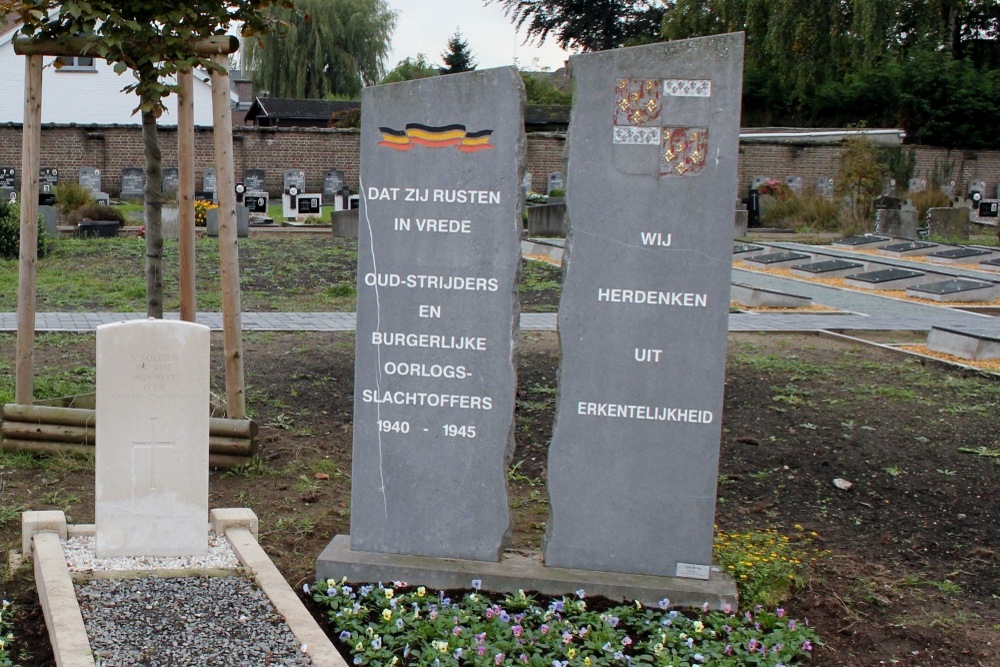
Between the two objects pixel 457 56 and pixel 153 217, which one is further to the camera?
pixel 457 56

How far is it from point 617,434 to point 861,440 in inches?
134

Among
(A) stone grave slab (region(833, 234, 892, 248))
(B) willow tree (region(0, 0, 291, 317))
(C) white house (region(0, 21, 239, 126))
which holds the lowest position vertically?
(A) stone grave slab (region(833, 234, 892, 248))

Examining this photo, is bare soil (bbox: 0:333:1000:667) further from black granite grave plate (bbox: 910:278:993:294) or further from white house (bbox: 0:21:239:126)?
white house (bbox: 0:21:239:126)

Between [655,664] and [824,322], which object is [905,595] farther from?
[824,322]

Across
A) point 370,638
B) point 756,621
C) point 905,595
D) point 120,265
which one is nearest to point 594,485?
point 756,621

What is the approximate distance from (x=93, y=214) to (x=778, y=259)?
43.9ft

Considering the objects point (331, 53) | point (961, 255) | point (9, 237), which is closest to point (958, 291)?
point (961, 255)

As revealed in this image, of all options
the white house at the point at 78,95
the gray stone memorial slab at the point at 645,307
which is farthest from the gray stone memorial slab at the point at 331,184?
the gray stone memorial slab at the point at 645,307

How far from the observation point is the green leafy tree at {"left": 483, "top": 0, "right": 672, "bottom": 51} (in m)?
53.9

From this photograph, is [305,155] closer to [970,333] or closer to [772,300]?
[772,300]

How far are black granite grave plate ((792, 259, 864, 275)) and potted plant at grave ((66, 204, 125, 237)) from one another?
41.2 ft

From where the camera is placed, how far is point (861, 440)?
24.3 feet

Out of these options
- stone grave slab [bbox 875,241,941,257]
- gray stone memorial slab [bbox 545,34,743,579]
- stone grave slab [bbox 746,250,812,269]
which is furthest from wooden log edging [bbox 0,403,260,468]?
stone grave slab [bbox 875,241,941,257]

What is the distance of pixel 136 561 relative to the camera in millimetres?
4664
